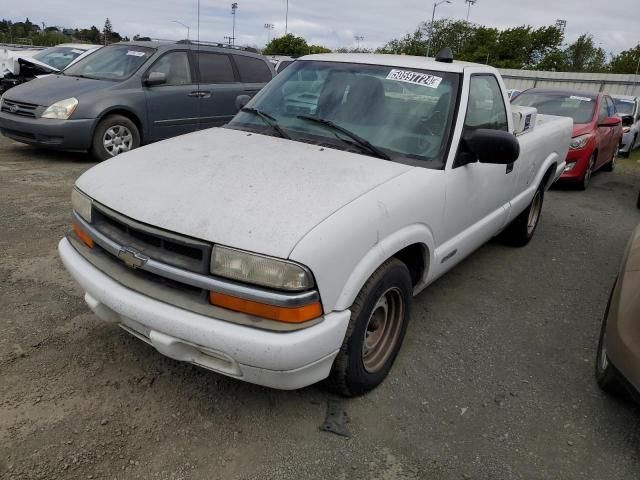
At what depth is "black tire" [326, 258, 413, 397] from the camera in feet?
7.95

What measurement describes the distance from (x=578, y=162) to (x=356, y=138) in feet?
20.4

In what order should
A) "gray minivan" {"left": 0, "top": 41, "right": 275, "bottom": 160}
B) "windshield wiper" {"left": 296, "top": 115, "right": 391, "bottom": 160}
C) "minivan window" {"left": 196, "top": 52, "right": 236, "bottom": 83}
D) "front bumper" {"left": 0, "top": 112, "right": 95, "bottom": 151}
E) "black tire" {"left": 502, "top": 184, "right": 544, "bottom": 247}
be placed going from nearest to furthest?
"windshield wiper" {"left": 296, "top": 115, "right": 391, "bottom": 160} < "black tire" {"left": 502, "top": 184, "right": 544, "bottom": 247} < "front bumper" {"left": 0, "top": 112, "right": 95, "bottom": 151} < "gray minivan" {"left": 0, "top": 41, "right": 275, "bottom": 160} < "minivan window" {"left": 196, "top": 52, "right": 236, "bottom": 83}

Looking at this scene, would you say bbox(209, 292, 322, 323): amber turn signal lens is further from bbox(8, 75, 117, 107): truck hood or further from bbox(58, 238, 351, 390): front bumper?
bbox(8, 75, 117, 107): truck hood

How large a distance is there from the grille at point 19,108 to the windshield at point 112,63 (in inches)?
39.9

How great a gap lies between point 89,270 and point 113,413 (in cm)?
71

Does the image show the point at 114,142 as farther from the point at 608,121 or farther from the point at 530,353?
the point at 608,121

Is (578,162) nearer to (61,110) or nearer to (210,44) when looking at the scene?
(210,44)

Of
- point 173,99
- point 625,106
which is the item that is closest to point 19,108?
point 173,99

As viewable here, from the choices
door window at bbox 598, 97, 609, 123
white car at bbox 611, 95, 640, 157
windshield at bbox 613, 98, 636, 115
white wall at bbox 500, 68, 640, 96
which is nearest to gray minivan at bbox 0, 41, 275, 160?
door window at bbox 598, 97, 609, 123

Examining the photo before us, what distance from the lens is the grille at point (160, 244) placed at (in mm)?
2174

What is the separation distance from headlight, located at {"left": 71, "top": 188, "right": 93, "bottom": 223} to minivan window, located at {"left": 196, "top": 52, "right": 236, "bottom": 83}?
229 inches

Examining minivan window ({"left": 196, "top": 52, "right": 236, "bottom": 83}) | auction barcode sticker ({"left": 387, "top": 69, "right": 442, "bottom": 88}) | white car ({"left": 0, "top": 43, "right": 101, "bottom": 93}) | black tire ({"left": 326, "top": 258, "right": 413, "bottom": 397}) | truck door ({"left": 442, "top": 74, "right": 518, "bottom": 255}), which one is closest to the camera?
black tire ({"left": 326, "top": 258, "right": 413, "bottom": 397})

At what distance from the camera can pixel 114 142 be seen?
7.35 metres

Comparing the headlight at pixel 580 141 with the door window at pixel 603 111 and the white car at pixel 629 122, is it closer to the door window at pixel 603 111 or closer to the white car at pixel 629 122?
the door window at pixel 603 111
